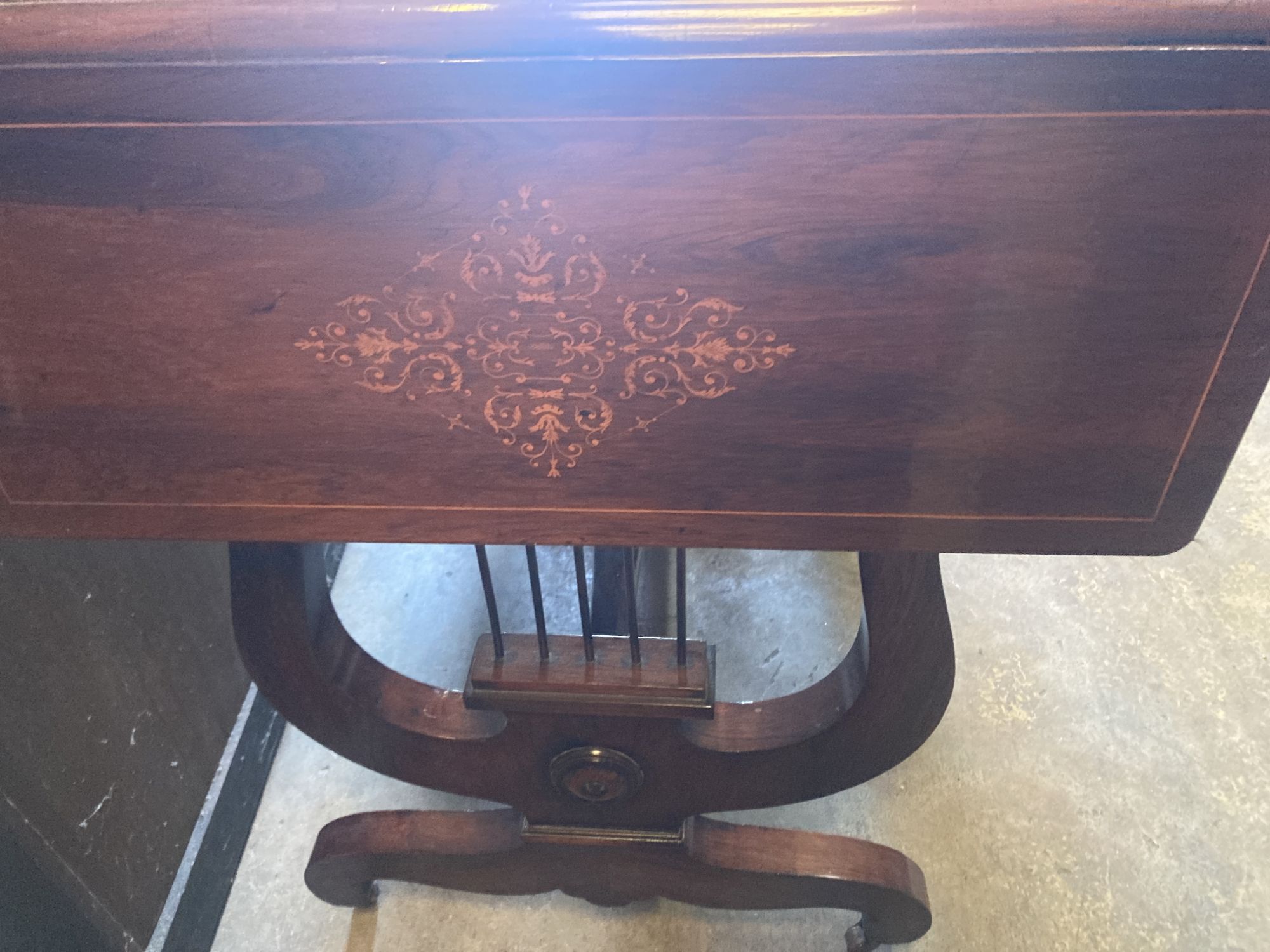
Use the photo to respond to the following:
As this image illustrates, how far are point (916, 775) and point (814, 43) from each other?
1211mm

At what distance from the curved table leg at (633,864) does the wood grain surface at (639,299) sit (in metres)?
0.59

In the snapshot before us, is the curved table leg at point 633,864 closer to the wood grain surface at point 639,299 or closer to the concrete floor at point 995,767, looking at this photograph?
the concrete floor at point 995,767

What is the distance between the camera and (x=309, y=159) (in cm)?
56

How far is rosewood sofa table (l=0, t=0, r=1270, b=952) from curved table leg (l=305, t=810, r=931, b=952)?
0.50 metres

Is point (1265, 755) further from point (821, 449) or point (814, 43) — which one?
point (814, 43)

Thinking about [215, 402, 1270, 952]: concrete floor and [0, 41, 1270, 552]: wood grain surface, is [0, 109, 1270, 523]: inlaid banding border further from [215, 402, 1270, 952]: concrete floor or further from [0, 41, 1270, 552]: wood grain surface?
[215, 402, 1270, 952]: concrete floor

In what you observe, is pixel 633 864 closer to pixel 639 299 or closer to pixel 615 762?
pixel 615 762

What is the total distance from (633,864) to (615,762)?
9.0 inches

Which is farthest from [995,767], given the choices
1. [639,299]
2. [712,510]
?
[639,299]

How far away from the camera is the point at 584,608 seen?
89cm

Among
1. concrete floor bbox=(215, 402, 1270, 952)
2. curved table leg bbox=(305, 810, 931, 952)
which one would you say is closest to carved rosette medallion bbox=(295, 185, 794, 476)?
curved table leg bbox=(305, 810, 931, 952)

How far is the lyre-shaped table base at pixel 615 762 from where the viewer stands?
2.94 ft

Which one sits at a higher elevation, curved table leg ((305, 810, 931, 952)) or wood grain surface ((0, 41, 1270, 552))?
wood grain surface ((0, 41, 1270, 552))

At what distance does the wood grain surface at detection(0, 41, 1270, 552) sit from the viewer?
0.53m
